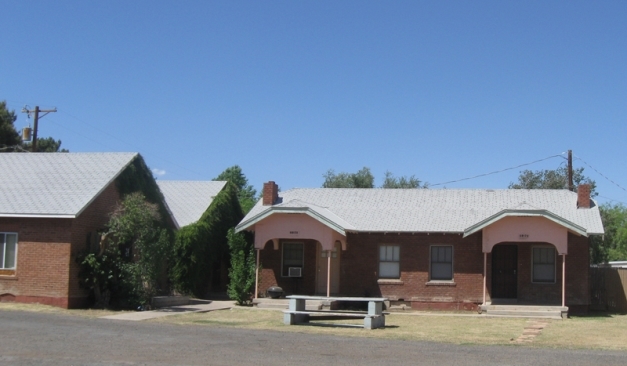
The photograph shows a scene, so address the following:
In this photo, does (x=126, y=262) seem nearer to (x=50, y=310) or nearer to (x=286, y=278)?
(x=50, y=310)

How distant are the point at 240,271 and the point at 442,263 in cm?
767

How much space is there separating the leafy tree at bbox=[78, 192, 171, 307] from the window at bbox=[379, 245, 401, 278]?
8.55m

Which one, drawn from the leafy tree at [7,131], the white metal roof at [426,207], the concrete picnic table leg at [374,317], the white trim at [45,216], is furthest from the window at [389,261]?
the leafy tree at [7,131]

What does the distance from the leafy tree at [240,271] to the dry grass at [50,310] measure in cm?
563

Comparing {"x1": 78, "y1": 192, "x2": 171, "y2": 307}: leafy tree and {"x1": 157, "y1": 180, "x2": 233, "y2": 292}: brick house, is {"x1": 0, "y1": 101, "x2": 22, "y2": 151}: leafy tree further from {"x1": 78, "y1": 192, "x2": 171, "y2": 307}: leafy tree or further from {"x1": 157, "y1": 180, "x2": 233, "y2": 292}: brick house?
{"x1": 78, "y1": 192, "x2": 171, "y2": 307}: leafy tree

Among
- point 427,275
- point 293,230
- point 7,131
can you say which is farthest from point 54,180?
point 7,131

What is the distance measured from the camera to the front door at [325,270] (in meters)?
30.2

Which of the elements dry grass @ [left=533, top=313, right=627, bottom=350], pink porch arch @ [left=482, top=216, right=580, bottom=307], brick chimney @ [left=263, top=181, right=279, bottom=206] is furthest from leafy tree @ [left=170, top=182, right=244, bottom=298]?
dry grass @ [left=533, top=313, right=627, bottom=350]

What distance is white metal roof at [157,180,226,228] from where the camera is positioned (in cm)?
3456

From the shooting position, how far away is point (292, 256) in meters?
30.7

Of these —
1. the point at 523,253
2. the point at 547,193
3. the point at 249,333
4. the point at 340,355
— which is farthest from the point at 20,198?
the point at 547,193

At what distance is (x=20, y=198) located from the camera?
26.1 m

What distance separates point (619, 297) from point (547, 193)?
5.09m

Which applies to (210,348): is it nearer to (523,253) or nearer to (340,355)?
(340,355)
